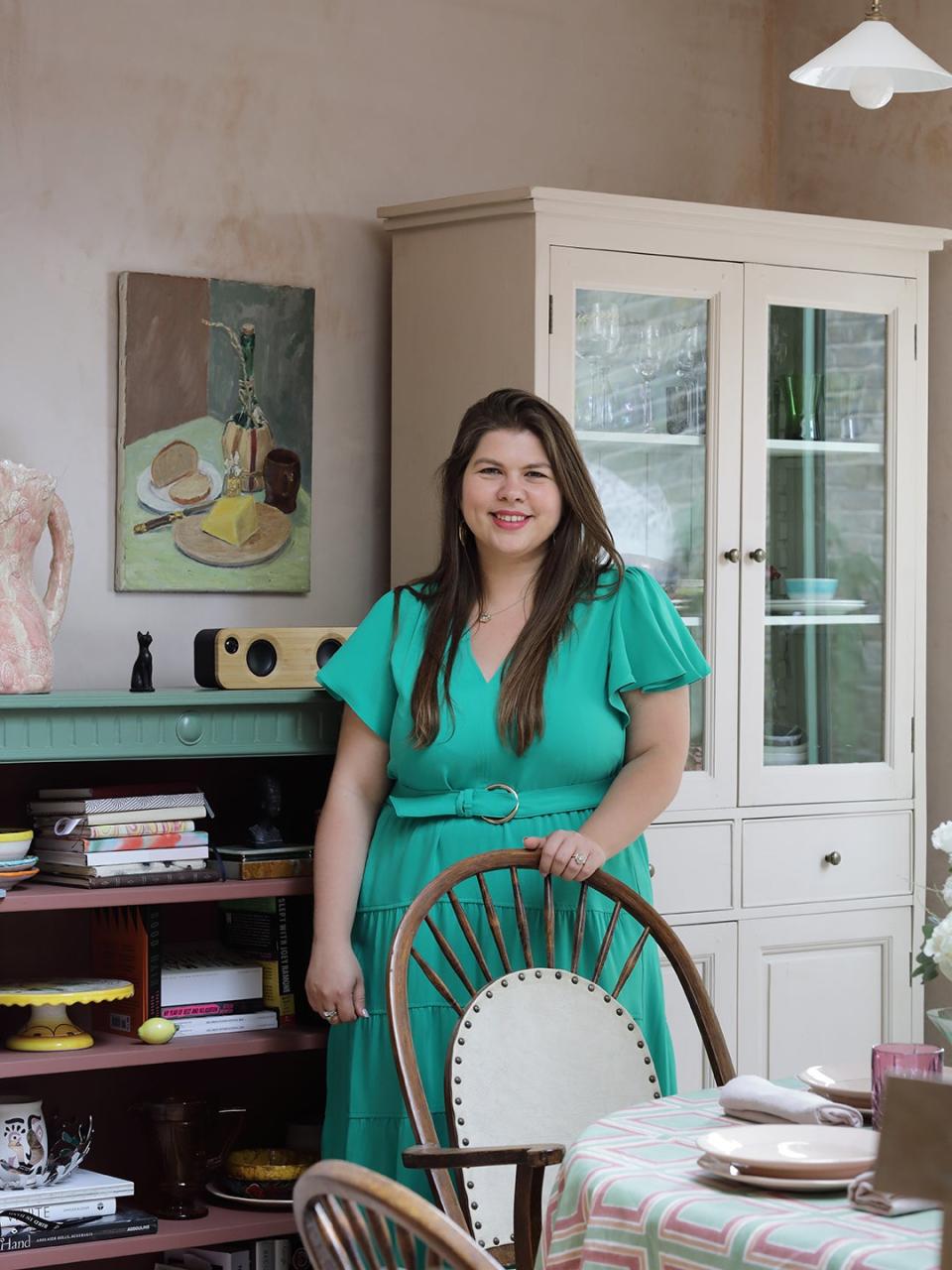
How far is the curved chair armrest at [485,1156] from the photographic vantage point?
179 cm

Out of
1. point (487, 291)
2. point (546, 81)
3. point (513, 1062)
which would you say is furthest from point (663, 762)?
point (546, 81)

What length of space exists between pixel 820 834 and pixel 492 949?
3.33 feet

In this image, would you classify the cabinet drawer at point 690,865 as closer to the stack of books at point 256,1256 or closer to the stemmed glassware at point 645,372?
the stemmed glassware at point 645,372

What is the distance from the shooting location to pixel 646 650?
2.52 m

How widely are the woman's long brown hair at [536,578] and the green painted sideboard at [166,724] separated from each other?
0.27 meters

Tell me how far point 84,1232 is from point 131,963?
408mm

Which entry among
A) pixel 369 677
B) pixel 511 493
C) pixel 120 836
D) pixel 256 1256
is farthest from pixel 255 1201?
pixel 511 493

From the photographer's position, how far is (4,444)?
3.02 metres

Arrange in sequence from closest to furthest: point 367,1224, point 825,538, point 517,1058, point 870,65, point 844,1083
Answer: point 367,1224, point 844,1083, point 517,1058, point 870,65, point 825,538

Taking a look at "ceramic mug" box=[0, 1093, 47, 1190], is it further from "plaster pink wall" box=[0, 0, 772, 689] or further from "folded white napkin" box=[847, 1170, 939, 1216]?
"folded white napkin" box=[847, 1170, 939, 1216]

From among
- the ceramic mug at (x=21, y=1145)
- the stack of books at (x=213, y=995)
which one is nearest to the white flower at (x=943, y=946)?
the stack of books at (x=213, y=995)

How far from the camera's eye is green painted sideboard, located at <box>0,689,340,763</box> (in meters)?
2.53

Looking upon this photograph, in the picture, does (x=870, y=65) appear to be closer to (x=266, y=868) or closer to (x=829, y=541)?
(x=829, y=541)

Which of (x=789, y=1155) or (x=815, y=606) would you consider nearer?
(x=789, y=1155)
